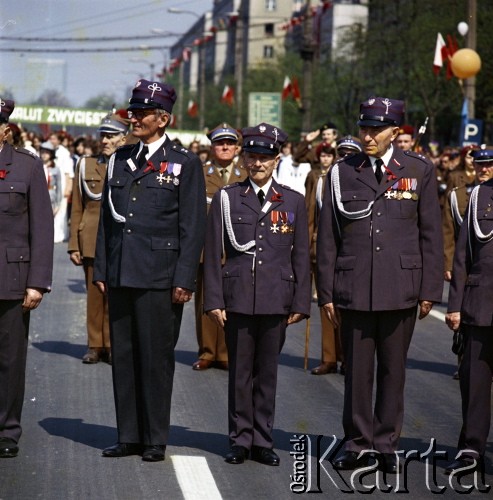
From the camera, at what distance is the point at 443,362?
525 inches

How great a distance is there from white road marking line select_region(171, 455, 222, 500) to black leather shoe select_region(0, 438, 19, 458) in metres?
0.92

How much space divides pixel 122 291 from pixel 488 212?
2.16m

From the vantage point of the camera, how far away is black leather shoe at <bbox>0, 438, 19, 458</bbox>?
8320mm

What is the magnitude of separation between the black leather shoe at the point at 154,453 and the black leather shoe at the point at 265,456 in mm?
530

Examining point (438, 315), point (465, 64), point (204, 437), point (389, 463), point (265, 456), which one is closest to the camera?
point (389, 463)

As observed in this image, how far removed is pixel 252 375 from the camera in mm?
8500

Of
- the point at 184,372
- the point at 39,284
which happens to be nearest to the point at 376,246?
the point at 39,284

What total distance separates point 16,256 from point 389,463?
8.00 ft

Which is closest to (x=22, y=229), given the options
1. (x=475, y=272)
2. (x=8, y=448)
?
(x=8, y=448)

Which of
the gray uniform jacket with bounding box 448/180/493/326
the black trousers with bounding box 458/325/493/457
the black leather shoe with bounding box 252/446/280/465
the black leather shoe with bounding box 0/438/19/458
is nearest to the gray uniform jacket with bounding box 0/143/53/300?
the black leather shoe with bounding box 0/438/19/458

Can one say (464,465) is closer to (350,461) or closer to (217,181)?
(350,461)

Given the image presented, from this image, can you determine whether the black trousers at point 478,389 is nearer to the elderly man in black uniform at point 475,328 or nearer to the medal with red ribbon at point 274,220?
the elderly man in black uniform at point 475,328

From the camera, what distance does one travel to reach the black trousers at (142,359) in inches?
327

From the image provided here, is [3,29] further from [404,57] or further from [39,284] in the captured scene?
[404,57]
